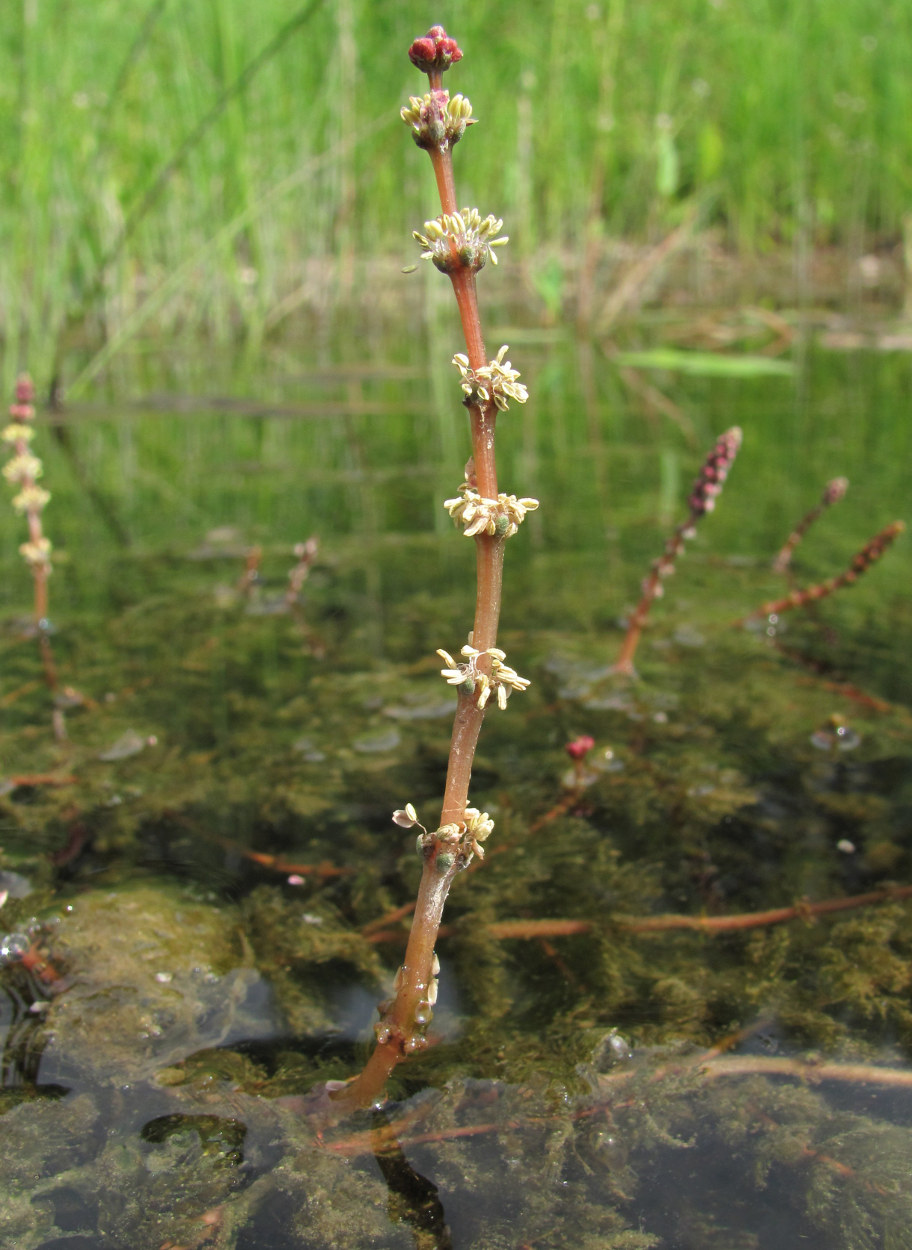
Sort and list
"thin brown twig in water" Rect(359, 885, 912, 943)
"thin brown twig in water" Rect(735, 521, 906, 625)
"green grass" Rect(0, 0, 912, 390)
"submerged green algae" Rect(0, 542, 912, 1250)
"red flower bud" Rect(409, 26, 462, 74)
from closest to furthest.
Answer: "red flower bud" Rect(409, 26, 462, 74) < "submerged green algae" Rect(0, 542, 912, 1250) < "thin brown twig in water" Rect(359, 885, 912, 943) < "thin brown twig in water" Rect(735, 521, 906, 625) < "green grass" Rect(0, 0, 912, 390)

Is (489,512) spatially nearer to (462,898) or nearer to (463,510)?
(463,510)

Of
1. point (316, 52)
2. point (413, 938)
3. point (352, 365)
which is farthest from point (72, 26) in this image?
point (413, 938)

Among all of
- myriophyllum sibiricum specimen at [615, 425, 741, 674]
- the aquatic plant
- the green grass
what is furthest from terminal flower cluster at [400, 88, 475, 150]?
the green grass

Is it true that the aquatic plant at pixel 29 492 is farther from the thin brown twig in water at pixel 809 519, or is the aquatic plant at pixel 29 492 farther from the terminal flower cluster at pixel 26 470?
the thin brown twig in water at pixel 809 519

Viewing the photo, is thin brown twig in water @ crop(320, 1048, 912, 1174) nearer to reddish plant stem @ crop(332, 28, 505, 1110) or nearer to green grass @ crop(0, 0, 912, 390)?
reddish plant stem @ crop(332, 28, 505, 1110)

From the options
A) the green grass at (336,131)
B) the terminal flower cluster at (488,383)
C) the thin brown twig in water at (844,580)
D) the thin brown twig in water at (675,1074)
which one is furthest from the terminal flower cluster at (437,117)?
the green grass at (336,131)

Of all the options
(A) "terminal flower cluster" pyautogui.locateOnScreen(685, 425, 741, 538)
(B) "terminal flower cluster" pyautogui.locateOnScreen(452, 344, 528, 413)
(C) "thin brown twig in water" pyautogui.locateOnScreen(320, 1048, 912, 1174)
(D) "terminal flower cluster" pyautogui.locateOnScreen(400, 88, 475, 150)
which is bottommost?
(C) "thin brown twig in water" pyautogui.locateOnScreen(320, 1048, 912, 1174)

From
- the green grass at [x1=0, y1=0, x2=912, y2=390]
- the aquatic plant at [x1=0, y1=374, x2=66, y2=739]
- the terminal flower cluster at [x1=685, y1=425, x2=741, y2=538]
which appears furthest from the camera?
the green grass at [x1=0, y1=0, x2=912, y2=390]

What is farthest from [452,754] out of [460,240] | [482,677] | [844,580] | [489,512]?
[844,580]
